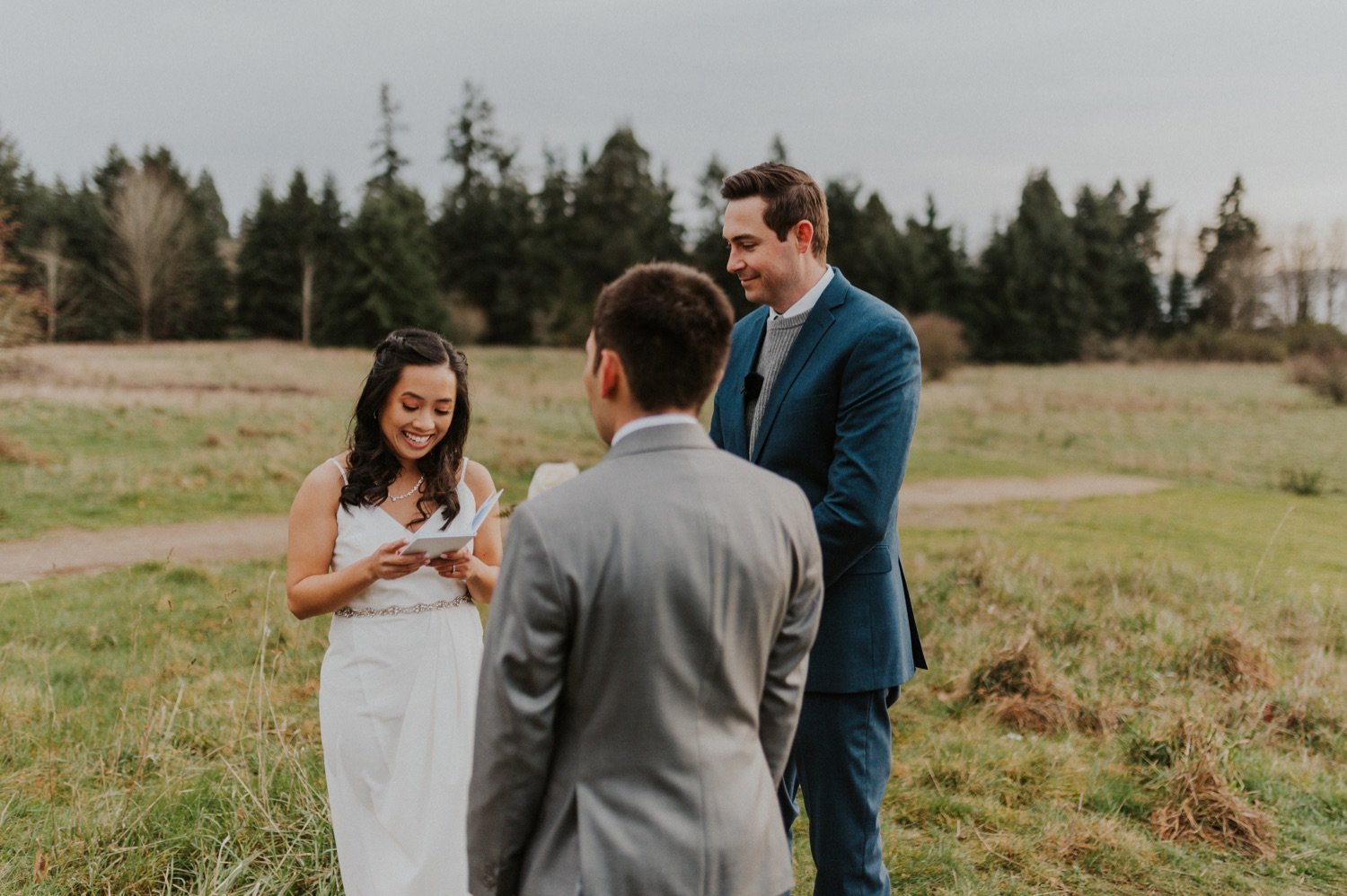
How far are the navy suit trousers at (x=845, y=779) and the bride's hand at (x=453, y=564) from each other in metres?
1.16

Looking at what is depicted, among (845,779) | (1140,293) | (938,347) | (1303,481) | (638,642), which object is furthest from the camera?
(1140,293)

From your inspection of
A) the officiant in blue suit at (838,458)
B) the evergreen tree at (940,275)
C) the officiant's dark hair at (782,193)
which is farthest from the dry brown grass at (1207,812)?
the evergreen tree at (940,275)

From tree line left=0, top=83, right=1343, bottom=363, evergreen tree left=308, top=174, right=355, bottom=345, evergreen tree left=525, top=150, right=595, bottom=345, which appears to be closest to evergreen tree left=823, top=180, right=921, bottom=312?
tree line left=0, top=83, right=1343, bottom=363

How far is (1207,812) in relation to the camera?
4.68 m

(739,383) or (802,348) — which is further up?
(802,348)

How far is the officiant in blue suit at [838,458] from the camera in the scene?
291cm

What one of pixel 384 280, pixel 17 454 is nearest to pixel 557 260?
pixel 384 280

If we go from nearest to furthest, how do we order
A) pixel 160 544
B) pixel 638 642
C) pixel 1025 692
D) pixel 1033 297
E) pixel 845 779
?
pixel 638 642
pixel 845 779
pixel 1025 692
pixel 160 544
pixel 1033 297

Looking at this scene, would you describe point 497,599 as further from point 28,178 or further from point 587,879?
point 28,178

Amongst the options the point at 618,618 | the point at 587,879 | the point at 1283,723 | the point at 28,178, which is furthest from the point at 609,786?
the point at 28,178

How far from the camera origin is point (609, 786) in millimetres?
1843

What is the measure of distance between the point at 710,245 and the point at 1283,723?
4628 centimetres

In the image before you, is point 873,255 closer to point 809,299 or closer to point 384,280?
point 384,280

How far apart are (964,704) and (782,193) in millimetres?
4375
